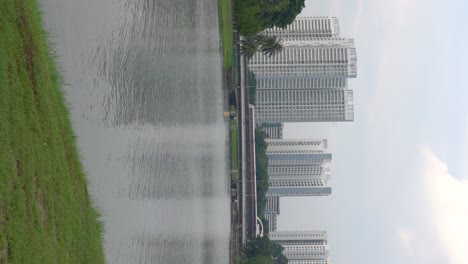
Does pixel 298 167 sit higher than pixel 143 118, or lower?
lower

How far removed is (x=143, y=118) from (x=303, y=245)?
128717mm

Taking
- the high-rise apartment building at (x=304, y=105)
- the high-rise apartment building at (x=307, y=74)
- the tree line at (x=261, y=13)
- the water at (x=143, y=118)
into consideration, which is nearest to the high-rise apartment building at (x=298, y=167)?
the high-rise apartment building at (x=304, y=105)

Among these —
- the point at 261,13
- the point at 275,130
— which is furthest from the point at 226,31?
the point at 275,130

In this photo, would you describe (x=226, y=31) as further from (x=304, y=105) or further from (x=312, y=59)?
(x=304, y=105)

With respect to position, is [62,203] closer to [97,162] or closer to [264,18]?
[97,162]

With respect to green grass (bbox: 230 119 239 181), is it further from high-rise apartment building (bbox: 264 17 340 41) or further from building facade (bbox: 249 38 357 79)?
high-rise apartment building (bbox: 264 17 340 41)

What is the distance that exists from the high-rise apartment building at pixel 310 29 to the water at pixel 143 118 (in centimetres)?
8291

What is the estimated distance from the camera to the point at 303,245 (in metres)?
157

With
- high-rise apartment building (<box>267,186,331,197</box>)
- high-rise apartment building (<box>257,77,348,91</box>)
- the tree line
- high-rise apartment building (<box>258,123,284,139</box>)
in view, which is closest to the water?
the tree line

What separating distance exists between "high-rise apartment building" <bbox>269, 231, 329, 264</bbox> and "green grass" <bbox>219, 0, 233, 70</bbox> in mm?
86779

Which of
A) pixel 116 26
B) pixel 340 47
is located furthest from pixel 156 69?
pixel 340 47

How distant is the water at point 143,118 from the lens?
81.4 feet

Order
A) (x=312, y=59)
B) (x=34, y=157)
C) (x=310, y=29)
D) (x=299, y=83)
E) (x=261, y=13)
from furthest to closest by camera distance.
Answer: (x=310, y=29), (x=299, y=83), (x=312, y=59), (x=261, y=13), (x=34, y=157)

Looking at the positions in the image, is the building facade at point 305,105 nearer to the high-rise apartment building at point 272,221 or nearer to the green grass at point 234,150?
the high-rise apartment building at point 272,221
